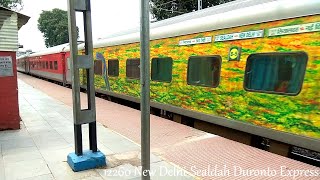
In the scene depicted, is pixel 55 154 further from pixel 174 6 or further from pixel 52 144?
pixel 174 6

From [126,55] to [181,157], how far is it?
599cm

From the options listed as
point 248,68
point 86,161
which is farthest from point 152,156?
point 248,68

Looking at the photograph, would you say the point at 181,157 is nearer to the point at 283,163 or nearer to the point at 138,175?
the point at 138,175

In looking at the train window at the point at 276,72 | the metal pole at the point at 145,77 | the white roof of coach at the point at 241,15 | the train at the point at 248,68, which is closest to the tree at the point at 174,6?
the train at the point at 248,68

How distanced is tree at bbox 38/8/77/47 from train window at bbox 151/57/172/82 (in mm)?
48327

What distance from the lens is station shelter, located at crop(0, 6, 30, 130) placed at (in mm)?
6637

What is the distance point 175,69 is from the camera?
7527 millimetres

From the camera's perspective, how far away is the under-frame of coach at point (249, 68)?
456 cm

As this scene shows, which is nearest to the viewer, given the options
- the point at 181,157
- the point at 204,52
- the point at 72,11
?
the point at 72,11

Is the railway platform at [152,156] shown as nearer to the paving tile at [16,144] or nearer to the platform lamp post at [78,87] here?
the paving tile at [16,144]

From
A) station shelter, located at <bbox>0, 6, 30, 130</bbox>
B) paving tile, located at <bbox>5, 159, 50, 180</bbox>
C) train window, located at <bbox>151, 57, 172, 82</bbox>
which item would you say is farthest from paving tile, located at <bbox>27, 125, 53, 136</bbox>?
train window, located at <bbox>151, 57, 172, 82</bbox>

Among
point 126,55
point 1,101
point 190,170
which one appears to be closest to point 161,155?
point 190,170

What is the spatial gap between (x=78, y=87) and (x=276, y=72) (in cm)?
324

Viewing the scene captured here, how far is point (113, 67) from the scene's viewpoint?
11539mm
